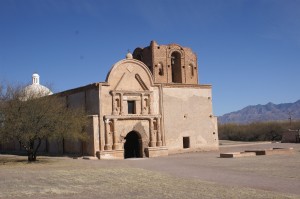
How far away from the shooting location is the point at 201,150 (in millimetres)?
35188

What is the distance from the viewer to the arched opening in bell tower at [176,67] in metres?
37.9

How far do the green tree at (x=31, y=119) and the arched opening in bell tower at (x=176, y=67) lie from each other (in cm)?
1352

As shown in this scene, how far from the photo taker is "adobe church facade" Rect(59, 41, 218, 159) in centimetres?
2992

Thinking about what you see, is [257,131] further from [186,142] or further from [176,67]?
[186,142]

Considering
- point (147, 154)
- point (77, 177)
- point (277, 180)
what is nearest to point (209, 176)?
point (277, 180)

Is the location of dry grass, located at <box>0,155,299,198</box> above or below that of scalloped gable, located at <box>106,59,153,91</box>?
below

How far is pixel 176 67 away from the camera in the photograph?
38312 millimetres

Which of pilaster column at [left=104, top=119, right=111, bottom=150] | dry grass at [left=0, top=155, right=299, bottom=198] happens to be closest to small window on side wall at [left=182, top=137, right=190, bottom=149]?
pilaster column at [left=104, top=119, right=111, bottom=150]

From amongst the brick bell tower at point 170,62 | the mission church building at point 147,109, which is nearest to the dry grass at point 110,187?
the mission church building at point 147,109

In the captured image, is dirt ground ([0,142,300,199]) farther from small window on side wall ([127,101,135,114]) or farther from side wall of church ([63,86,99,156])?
small window on side wall ([127,101,135,114])

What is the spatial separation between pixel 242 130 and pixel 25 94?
52491 mm

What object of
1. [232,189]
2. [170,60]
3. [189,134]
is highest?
[170,60]

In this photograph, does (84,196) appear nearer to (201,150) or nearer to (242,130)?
(201,150)

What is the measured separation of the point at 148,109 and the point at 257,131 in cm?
4172
